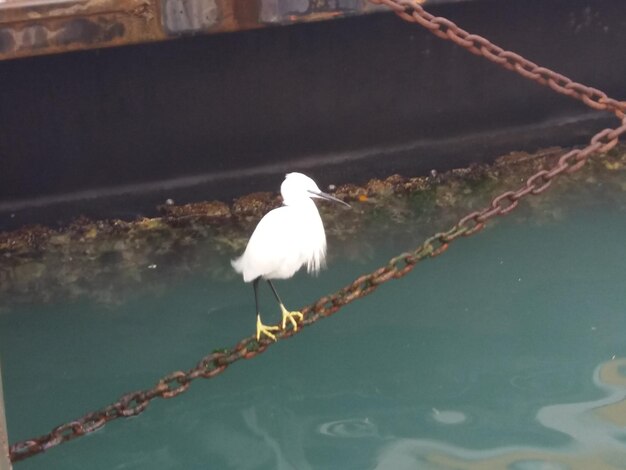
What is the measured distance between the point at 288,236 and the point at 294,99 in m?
1.76

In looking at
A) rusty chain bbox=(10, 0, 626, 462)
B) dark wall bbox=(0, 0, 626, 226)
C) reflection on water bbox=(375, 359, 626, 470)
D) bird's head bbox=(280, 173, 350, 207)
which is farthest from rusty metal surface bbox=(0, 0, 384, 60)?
reflection on water bbox=(375, 359, 626, 470)

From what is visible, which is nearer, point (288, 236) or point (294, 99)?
point (288, 236)

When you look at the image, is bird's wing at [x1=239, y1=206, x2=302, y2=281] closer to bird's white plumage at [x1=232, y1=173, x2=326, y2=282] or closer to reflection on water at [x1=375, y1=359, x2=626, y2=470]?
bird's white plumage at [x1=232, y1=173, x2=326, y2=282]

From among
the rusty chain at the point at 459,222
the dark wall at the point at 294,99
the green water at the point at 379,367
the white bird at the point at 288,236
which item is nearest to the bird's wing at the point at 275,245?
the white bird at the point at 288,236

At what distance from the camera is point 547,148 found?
5391mm

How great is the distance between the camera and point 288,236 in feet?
9.96

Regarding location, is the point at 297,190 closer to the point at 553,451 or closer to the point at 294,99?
the point at 553,451

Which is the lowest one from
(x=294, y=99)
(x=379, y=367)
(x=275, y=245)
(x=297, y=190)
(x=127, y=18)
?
(x=379, y=367)

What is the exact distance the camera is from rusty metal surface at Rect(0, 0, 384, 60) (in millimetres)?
3369

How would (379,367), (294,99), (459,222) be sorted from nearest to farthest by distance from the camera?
(459,222), (379,367), (294,99)

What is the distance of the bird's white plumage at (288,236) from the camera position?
3.04 meters

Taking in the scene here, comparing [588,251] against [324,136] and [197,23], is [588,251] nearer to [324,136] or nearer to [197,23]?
[324,136]

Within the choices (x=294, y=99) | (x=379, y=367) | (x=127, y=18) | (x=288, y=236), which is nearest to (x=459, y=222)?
(x=288, y=236)

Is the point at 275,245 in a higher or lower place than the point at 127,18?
lower
